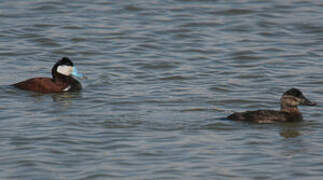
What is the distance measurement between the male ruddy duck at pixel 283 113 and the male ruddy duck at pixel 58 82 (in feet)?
11.6

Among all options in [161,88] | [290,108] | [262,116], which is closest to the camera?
[262,116]

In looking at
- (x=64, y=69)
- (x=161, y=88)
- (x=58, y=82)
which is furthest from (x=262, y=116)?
(x=64, y=69)

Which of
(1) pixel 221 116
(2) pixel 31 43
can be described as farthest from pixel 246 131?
(2) pixel 31 43

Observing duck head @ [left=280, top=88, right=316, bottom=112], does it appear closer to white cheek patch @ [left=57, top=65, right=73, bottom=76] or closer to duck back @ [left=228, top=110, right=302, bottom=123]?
duck back @ [left=228, top=110, right=302, bottom=123]

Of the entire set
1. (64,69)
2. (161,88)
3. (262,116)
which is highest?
(64,69)

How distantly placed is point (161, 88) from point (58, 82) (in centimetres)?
167

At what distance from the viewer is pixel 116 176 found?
8.60m

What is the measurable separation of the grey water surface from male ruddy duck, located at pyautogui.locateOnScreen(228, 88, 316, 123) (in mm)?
100

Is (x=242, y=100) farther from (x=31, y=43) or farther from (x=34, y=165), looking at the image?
(x=31, y=43)

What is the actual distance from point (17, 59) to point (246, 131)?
6.20m

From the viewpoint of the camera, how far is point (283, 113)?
11180mm

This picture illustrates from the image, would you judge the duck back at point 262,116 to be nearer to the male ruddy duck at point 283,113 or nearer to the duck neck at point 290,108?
the male ruddy duck at point 283,113

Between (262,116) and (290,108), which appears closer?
(262,116)

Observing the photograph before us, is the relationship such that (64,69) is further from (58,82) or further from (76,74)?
(58,82)
